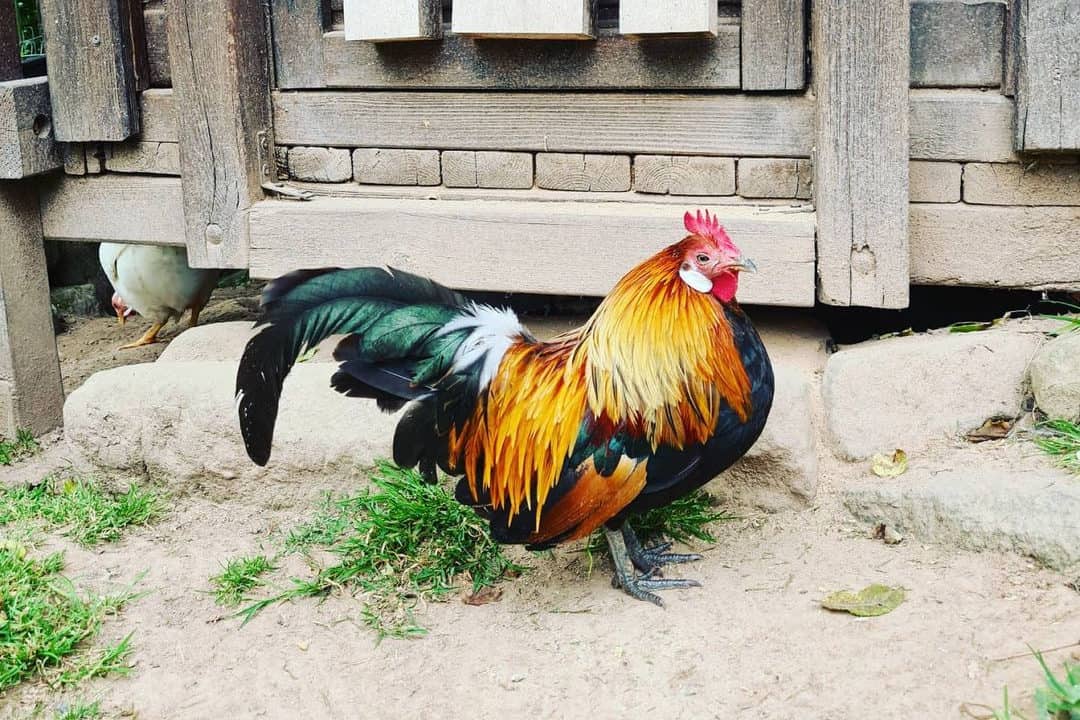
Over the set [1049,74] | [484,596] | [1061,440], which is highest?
[1049,74]

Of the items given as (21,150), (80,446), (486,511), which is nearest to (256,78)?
(21,150)

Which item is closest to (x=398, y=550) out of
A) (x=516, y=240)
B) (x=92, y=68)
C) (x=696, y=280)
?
(x=516, y=240)

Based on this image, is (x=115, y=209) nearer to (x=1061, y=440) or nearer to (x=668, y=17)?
(x=668, y=17)

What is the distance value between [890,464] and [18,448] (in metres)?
3.56

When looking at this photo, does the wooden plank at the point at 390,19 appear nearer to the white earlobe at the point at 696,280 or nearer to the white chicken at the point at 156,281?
the white earlobe at the point at 696,280

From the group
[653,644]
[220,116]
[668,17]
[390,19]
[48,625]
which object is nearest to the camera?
[653,644]

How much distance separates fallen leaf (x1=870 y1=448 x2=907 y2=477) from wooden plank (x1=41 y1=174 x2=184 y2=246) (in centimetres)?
291

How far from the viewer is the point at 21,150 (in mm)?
4918

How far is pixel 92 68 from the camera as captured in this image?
4.88m

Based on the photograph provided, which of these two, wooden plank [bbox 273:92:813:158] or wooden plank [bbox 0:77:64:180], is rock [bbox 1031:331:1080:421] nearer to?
wooden plank [bbox 273:92:813:158]

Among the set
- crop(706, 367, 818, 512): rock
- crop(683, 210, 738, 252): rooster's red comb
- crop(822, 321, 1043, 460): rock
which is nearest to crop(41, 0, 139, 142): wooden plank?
crop(683, 210, 738, 252): rooster's red comb

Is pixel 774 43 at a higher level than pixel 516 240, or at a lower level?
higher

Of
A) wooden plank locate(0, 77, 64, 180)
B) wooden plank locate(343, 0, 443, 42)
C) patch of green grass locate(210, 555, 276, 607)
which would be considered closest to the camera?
patch of green grass locate(210, 555, 276, 607)

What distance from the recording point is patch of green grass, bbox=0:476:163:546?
433 cm
